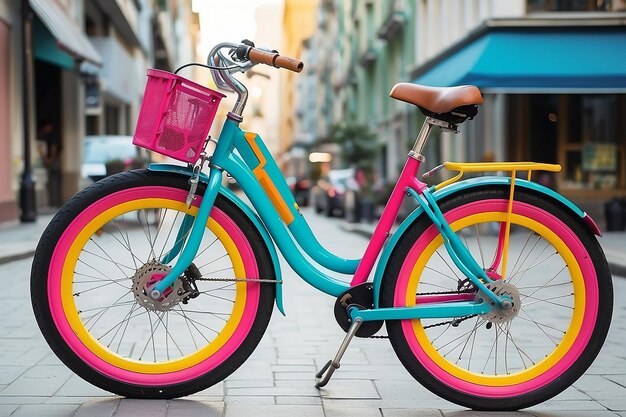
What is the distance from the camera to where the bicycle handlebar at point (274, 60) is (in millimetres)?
3842

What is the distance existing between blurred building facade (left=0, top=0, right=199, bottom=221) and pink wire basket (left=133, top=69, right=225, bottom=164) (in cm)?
1350

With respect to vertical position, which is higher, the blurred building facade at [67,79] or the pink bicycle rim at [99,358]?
the blurred building facade at [67,79]

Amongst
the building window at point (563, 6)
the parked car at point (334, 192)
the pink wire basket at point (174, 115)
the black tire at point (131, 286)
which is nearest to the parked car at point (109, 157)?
the building window at point (563, 6)

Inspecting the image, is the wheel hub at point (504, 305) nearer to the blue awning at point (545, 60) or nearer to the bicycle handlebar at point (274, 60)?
the bicycle handlebar at point (274, 60)

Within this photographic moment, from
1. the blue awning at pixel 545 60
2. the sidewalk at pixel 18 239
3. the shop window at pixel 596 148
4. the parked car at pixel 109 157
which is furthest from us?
the shop window at pixel 596 148

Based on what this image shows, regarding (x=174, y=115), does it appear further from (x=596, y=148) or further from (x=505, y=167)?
(x=596, y=148)

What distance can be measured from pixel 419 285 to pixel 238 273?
705 millimetres

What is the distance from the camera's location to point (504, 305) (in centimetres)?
394

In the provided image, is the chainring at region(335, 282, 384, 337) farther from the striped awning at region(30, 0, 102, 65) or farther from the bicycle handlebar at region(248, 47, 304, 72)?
the striped awning at region(30, 0, 102, 65)

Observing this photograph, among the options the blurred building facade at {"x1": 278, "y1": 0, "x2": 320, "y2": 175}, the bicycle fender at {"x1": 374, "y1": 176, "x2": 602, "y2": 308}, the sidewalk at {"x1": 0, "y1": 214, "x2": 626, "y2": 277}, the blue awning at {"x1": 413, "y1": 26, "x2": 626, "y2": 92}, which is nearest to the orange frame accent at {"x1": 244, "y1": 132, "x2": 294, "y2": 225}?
the bicycle fender at {"x1": 374, "y1": 176, "x2": 602, "y2": 308}

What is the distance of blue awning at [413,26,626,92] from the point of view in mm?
16094

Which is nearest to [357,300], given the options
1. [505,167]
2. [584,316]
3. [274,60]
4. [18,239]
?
[505,167]

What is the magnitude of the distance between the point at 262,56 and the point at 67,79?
71.3ft

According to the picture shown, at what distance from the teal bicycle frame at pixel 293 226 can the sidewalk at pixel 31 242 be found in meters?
6.51
